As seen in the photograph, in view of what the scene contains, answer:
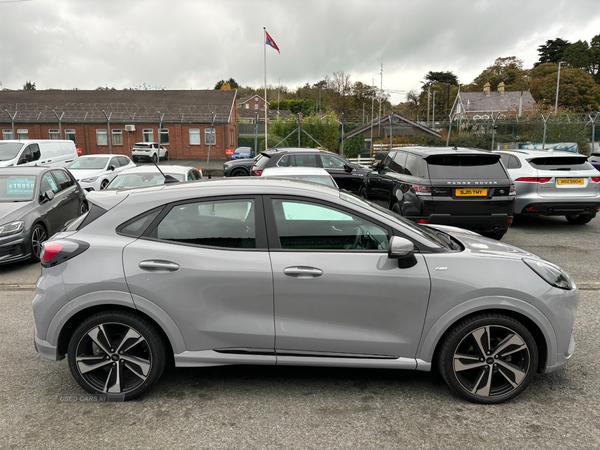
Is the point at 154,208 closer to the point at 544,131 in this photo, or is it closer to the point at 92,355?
the point at 92,355

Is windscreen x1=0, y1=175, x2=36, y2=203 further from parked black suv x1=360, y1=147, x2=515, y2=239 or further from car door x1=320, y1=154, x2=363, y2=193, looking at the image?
car door x1=320, y1=154, x2=363, y2=193

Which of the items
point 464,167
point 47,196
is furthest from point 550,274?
point 47,196

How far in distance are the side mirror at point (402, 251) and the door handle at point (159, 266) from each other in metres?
1.45

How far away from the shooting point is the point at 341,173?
13992mm

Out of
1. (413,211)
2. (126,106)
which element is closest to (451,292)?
(413,211)

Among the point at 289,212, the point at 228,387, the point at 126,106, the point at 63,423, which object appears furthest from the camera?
the point at 126,106

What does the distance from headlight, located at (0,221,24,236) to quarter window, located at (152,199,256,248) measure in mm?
4862

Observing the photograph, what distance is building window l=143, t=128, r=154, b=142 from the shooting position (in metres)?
41.2

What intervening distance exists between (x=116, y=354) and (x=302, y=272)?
4.71ft

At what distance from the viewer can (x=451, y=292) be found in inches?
121

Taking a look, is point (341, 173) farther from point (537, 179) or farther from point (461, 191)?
point (461, 191)

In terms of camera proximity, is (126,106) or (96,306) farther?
(126,106)

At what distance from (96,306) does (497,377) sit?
288 cm

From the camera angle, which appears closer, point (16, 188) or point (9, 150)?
point (16, 188)
